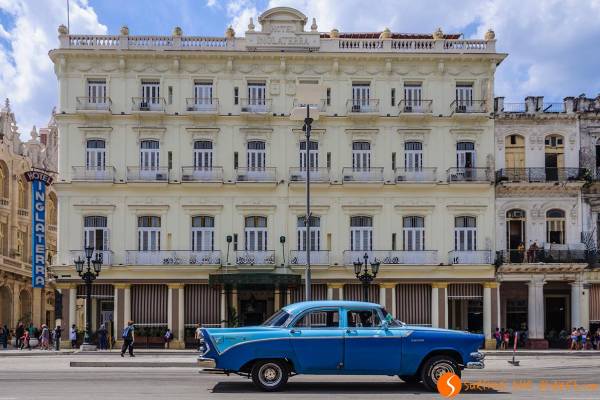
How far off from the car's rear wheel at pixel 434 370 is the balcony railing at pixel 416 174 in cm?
2451

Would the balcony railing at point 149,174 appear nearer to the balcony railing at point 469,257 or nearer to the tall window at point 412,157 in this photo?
the tall window at point 412,157

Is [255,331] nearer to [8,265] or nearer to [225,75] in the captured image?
[225,75]

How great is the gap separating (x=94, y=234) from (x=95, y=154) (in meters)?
3.80

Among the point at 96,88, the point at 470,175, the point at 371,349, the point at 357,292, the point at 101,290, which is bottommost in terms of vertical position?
the point at 371,349

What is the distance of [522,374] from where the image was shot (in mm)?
22844

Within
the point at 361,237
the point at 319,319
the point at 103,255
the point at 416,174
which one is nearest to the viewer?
the point at 319,319

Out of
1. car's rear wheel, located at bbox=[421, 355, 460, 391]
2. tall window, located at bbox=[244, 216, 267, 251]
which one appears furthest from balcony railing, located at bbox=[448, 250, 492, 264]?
car's rear wheel, located at bbox=[421, 355, 460, 391]

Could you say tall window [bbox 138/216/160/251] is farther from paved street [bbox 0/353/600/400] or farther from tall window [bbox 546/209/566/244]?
tall window [bbox 546/209/566/244]

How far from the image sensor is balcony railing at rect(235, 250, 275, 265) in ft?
134

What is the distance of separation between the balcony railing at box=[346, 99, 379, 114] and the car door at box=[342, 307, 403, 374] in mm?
25233

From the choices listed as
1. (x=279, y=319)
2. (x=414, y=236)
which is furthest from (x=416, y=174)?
(x=279, y=319)

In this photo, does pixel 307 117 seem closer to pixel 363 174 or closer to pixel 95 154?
pixel 363 174

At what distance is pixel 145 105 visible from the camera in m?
41.2

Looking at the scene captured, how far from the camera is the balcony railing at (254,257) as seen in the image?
4091 cm
